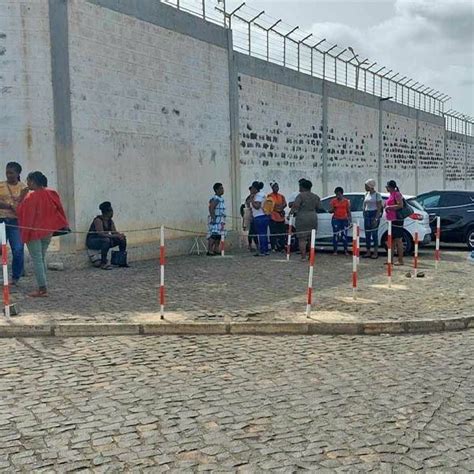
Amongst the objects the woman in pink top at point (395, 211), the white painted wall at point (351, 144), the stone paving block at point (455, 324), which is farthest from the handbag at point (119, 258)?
the white painted wall at point (351, 144)

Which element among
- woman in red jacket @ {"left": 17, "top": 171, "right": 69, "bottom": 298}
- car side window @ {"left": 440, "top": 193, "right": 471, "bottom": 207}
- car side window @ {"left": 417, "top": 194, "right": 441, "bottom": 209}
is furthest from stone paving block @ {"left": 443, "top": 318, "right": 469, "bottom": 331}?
car side window @ {"left": 417, "top": 194, "right": 441, "bottom": 209}

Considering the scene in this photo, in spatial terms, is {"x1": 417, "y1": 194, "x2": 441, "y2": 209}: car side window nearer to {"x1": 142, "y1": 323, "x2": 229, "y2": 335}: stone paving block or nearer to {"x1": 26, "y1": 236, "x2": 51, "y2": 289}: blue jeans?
{"x1": 142, "y1": 323, "x2": 229, "y2": 335}: stone paving block

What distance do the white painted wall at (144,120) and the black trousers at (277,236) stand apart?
1800mm

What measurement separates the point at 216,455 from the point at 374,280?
285 inches

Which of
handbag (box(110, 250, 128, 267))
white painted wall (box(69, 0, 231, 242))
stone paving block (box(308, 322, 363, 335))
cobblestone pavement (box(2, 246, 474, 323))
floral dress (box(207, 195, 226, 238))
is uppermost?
white painted wall (box(69, 0, 231, 242))

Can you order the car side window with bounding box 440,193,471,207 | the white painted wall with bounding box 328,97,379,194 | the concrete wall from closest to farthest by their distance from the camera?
the concrete wall, the car side window with bounding box 440,193,471,207, the white painted wall with bounding box 328,97,379,194

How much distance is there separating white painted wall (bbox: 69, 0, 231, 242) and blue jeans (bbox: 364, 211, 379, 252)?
413 cm

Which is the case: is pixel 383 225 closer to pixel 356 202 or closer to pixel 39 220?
pixel 356 202

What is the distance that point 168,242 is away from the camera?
13.9 metres

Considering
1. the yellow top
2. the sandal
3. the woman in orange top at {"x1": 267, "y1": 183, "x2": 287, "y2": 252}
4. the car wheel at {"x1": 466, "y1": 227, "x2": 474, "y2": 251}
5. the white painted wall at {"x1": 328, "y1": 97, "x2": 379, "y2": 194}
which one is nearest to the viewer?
the sandal

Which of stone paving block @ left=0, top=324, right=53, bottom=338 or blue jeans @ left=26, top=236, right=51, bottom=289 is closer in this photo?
stone paving block @ left=0, top=324, right=53, bottom=338

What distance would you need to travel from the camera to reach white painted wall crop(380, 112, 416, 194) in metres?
25.9

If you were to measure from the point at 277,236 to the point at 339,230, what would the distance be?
5.27ft

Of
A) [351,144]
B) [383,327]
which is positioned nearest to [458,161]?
[351,144]
